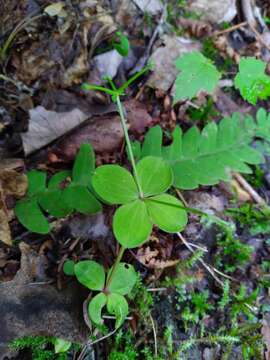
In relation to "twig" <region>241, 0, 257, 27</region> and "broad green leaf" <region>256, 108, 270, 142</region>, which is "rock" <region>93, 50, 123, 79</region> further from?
"twig" <region>241, 0, 257, 27</region>

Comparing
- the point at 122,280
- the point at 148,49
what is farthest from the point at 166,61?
the point at 122,280

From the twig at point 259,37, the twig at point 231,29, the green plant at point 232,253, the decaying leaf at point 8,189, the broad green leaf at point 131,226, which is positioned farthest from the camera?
the twig at point 259,37

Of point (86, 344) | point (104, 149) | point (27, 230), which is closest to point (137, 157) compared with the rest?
point (104, 149)

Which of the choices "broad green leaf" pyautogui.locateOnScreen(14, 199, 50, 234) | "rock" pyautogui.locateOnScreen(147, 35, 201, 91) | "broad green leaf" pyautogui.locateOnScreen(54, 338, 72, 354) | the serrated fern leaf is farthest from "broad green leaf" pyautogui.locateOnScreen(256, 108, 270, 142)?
"broad green leaf" pyautogui.locateOnScreen(54, 338, 72, 354)

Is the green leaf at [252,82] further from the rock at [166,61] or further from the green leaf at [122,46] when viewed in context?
the green leaf at [122,46]

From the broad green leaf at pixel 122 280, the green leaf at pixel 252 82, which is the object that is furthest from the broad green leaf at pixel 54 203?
the green leaf at pixel 252 82

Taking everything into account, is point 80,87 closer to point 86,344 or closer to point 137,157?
point 137,157

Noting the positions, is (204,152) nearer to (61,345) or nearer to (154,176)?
(154,176)
